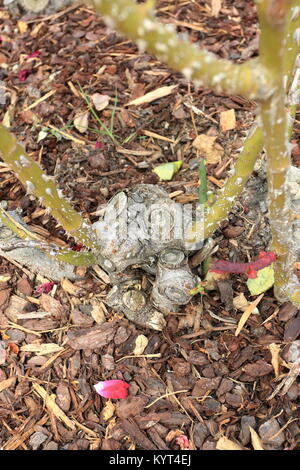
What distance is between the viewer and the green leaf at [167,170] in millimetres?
2025

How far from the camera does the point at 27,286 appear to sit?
1.89 metres

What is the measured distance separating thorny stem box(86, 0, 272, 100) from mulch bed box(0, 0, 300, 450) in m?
0.95

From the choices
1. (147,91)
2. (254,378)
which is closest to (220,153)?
(147,91)

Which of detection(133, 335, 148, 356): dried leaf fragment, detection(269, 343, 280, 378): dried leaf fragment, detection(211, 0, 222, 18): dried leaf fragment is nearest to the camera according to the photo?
detection(269, 343, 280, 378): dried leaf fragment

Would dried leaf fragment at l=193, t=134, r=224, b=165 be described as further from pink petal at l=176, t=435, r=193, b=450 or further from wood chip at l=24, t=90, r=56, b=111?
pink petal at l=176, t=435, r=193, b=450

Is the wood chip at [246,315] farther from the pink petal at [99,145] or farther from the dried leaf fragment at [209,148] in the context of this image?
the pink petal at [99,145]

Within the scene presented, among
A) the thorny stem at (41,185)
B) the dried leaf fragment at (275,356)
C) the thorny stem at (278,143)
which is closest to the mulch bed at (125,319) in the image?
the dried leaf fragment at (275,356)

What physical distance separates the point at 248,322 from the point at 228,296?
11cm

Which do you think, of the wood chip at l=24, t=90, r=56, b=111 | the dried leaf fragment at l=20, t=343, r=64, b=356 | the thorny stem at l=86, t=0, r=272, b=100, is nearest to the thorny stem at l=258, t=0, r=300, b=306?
the thorny stem at l=86, t=0, r=272, b=100

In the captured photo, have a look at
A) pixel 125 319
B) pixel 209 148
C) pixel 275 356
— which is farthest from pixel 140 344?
pixel 209 148

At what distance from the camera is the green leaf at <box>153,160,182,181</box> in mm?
2025

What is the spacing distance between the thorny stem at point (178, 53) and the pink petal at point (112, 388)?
1.08 meters

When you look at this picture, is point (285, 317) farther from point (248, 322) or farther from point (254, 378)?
point (254, 378)

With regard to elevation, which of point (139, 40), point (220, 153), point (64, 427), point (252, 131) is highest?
point (139, 40)
